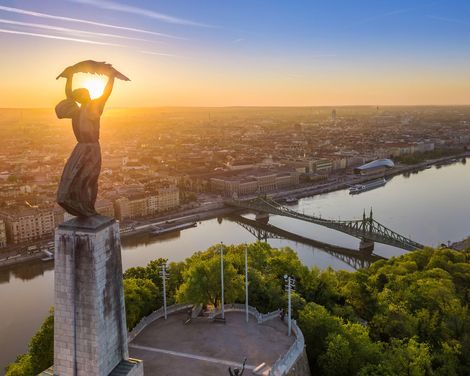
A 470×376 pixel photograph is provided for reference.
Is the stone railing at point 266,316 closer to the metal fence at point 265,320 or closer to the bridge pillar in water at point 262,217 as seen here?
the metal fence at point 265,320

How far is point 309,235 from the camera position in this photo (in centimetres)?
5844

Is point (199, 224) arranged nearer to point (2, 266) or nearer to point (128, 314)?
point (2, 266)

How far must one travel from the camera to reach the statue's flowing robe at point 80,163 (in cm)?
1217

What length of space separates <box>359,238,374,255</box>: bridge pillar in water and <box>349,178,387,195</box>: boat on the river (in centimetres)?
3453

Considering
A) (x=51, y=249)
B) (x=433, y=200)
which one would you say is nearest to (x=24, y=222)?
(x=51, y=249)

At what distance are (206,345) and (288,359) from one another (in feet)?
11.2

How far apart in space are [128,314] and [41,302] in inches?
727

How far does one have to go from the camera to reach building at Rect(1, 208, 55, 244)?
52688 mm

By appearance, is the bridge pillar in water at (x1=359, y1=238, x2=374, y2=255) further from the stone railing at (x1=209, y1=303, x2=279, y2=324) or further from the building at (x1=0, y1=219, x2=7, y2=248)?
the building at (x1=0, y1=219, x2=7, y2=248)

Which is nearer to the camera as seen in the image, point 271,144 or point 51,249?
point 51,249

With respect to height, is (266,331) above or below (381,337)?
above

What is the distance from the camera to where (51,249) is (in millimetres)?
50406

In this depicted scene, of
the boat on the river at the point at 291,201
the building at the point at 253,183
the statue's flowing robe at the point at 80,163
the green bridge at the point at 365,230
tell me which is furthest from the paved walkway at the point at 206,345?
the boat on the river at the point at 291,201

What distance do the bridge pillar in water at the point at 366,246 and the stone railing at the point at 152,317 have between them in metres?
34.0
